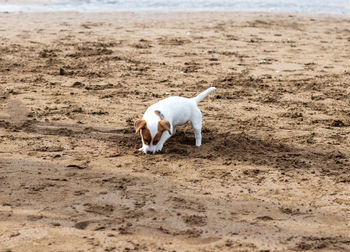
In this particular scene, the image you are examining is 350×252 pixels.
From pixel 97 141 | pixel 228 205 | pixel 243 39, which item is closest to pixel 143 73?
pixel 97 141

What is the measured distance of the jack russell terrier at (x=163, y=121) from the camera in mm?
5258

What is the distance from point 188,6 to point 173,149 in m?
16.2

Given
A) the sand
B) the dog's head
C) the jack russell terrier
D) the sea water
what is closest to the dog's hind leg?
the jack russell terrier

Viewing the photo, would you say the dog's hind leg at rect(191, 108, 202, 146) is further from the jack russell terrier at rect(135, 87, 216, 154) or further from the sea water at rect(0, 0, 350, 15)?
the sea water at rect(0, 0, 350, 15)

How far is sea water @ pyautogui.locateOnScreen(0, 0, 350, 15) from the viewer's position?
19312mm

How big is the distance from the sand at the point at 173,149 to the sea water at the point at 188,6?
7.88 metres

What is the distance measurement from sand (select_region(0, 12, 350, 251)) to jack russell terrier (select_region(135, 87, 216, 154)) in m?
0.15

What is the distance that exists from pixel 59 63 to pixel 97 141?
409cm

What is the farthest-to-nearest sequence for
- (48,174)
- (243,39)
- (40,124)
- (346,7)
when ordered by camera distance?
(346,7) < (243,39) < (40,124) < (48,174)

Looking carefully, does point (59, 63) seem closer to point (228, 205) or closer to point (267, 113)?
point (267, 113)

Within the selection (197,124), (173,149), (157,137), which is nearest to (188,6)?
(197,124)

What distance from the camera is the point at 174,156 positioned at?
554cm

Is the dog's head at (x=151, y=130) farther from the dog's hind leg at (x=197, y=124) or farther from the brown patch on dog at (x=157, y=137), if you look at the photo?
the dog's hind leg at (x=197, y=124)

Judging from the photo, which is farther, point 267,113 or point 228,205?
point 267,113
